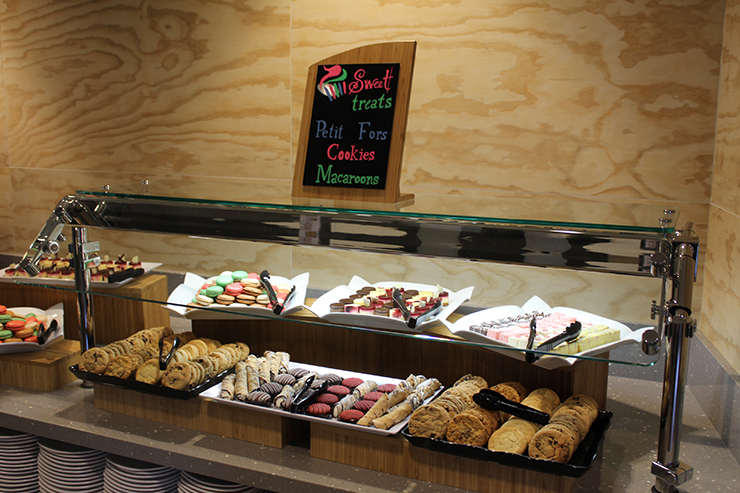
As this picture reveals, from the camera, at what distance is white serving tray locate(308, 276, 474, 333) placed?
4.26 feet

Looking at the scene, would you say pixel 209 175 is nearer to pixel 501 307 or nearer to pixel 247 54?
pixel 247 54

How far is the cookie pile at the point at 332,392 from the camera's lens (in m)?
1.41

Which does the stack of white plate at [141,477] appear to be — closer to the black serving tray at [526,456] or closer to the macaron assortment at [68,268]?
the macaron assortment at [68,268]

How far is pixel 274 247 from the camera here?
1437 millimetres

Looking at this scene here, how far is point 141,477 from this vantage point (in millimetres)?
A: 1611

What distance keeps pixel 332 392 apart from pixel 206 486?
40 cm

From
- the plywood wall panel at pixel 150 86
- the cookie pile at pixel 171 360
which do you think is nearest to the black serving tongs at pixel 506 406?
the cookie pile at pixel 171 360

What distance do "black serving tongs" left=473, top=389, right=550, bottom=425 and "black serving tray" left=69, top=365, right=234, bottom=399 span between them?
712 mm

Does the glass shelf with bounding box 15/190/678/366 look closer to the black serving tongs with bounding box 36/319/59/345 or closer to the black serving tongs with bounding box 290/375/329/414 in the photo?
the black serving tongs with bounding box 290/375/329/414

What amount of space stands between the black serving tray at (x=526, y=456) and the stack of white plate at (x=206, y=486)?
0.48 metres

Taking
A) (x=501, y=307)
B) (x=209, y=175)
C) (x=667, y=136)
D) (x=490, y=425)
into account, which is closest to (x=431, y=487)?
(x=490, y=425)

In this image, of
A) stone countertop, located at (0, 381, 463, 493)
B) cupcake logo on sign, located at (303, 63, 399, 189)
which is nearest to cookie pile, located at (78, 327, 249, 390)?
stone countertop, located at (0, 381, 463, 493)

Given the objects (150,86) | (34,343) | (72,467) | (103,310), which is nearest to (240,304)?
(72,467)

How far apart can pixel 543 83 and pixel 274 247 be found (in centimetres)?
138
